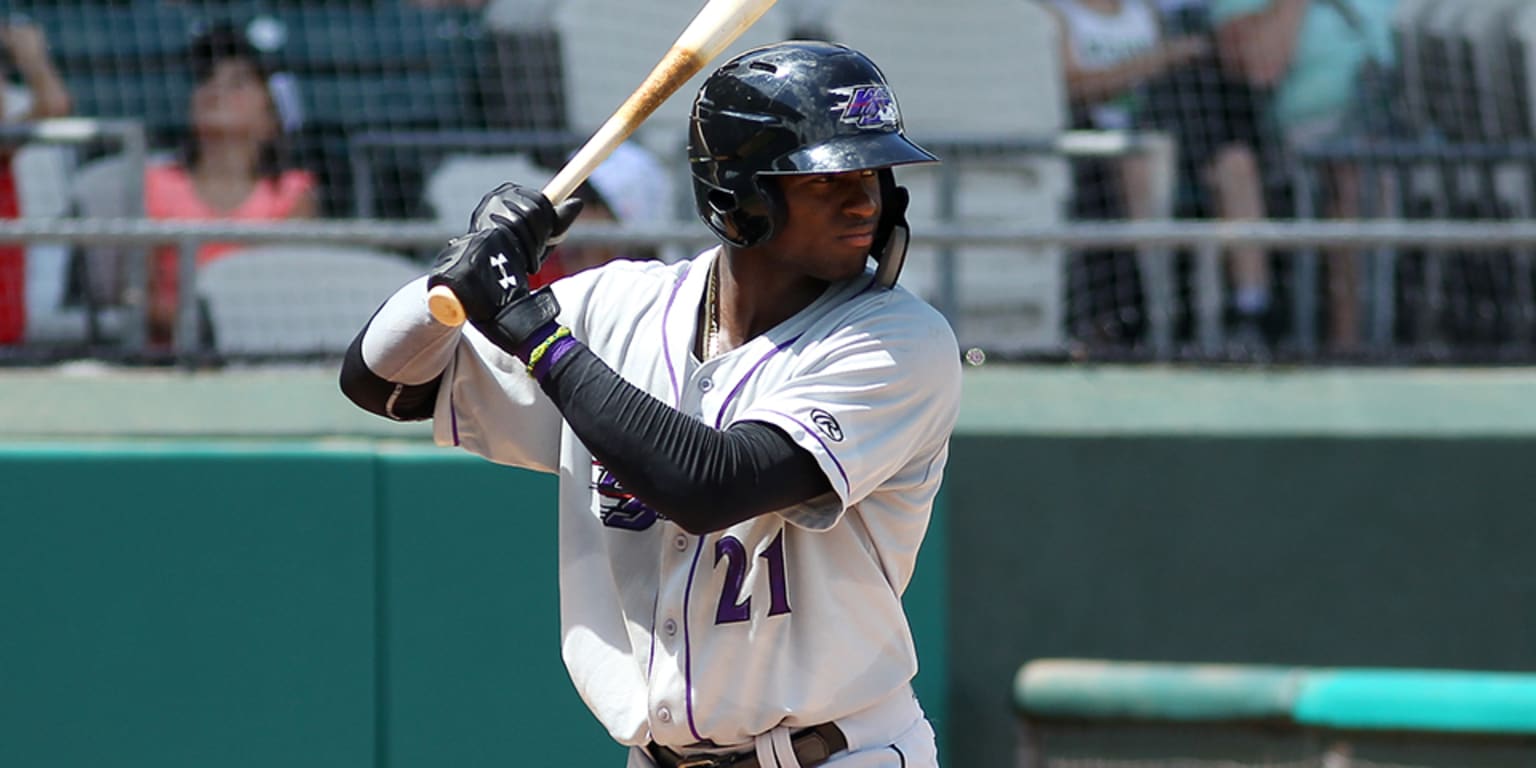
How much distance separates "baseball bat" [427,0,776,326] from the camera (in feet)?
7.86

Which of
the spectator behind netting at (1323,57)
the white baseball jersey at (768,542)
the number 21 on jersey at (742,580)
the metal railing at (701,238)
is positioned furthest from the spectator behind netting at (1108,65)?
the number 21 on jersey at (742,580)

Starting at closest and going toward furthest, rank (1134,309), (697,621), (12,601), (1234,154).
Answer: (697,621)
(12,601)
(1134,309)
(1234,154)

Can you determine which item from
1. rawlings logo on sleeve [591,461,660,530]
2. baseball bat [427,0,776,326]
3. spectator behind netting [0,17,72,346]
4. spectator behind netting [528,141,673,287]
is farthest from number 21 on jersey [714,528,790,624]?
spectator behind netting [0,17,72,346]

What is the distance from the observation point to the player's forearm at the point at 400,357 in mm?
2344

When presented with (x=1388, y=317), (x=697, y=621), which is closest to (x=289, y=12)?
(x=1388, y=317)

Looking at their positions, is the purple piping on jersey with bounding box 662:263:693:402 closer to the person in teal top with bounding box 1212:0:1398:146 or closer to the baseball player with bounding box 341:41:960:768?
the baseball player with bounding box 341:41:960:768

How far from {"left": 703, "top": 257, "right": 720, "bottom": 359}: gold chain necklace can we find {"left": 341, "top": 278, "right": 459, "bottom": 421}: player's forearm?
0.33 meters

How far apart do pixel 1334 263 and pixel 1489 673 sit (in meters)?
1.43

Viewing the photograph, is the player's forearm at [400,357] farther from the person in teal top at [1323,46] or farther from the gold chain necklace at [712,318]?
the person in teal top at [1323,46]

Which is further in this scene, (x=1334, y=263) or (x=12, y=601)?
(x=1334, y=263)

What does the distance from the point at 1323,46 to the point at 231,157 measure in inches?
131

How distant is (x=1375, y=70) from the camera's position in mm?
5695

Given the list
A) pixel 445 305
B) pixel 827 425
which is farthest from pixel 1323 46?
pixel 445 305

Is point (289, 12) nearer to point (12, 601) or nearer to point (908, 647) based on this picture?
point (12, 601)
